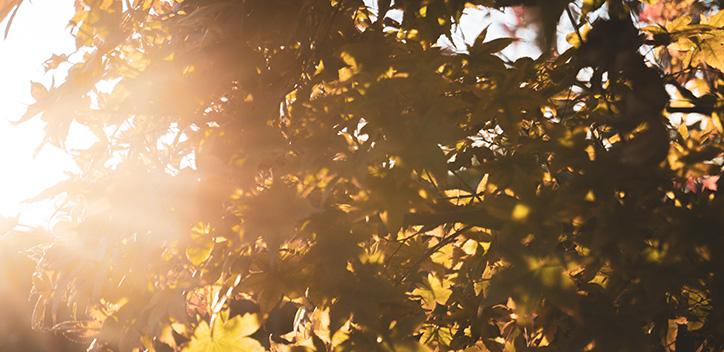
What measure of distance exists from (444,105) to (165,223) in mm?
562

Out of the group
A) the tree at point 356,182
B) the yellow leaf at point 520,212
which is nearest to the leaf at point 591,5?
the tree at point 356,182

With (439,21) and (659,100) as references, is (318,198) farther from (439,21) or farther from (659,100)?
(659,100)

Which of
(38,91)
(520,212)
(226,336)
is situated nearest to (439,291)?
(226,336)

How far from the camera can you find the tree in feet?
3.03

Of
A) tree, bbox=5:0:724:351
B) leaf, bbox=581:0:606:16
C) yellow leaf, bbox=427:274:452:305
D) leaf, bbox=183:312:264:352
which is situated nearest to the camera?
tree, bbox=5:0:724:351

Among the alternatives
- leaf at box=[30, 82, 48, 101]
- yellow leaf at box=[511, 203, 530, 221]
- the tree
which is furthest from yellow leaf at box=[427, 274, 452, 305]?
leaf at box=[30, 82, 48, 101]

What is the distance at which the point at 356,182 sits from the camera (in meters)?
0.95

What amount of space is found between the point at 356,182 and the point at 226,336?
0.50 meters

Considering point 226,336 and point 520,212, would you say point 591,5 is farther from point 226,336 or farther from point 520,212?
point 226,336

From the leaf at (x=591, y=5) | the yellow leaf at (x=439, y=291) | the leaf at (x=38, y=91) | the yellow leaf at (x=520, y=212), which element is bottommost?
the yellow leaf at (x=439, y=291)

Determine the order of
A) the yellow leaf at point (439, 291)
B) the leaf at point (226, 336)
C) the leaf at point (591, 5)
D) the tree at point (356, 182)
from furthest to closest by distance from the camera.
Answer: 1. the yellow leaf at point (439, 291)
2. the leaf at point (226, 336)
3. the leaf at point (591, 5)
4. the tree at point (356, 182)

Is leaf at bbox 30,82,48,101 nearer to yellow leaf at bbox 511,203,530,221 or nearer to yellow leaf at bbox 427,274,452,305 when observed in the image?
yellow leaf at bbox 511,203,530,221

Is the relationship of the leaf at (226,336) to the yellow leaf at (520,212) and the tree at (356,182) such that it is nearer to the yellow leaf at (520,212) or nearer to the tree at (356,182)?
the tree at (356,182)

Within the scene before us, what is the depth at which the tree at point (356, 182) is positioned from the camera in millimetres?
923
